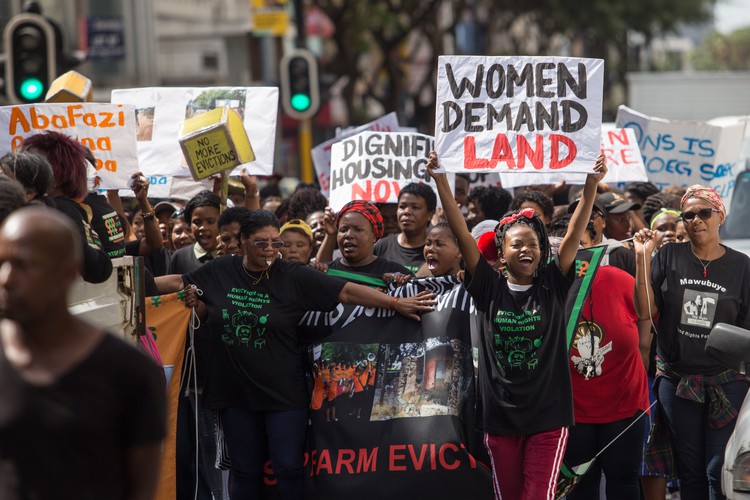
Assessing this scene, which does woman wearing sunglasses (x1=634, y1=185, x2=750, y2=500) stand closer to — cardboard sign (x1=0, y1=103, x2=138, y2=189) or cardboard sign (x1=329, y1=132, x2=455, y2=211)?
cardboard sign (x1=329, y1=132, x2=455, y2=211)

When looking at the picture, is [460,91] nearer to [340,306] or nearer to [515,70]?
[515,70]

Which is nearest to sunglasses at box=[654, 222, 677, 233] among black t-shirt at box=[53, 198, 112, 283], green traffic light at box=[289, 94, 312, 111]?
black t-shirt at box=[53, 198, 112, 283]

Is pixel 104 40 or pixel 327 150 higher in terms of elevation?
pixel 327 150

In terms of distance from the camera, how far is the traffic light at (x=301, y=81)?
627 inches

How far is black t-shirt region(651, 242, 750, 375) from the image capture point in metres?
6.34

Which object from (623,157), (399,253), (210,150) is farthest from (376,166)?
(623,157)

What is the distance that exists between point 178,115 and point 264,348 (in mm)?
3322

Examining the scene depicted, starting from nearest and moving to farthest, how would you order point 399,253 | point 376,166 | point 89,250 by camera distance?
point 89,250 → point 399,253 → point 376,166

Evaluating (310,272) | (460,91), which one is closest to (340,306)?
(310,272)

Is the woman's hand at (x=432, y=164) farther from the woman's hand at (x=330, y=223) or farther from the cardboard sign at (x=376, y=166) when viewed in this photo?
the cardboard sign at (x=376, y=166)

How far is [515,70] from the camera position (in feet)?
22.6

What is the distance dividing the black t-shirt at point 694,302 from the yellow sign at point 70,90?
14.8 feet

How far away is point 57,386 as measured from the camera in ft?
10.2

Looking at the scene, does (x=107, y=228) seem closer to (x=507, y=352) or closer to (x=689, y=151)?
(x=507, y=352)
